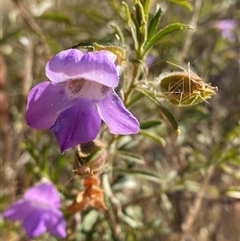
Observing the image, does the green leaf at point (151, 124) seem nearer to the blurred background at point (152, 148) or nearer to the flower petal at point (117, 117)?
the blurred background at point (152, 148)

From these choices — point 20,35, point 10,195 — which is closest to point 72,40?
point 20,35

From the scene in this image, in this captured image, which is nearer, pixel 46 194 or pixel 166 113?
pixel 166 113

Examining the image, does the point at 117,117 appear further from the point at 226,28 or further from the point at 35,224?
the point at 226,28

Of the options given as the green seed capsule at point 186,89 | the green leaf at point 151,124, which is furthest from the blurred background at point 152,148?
the green seed capsule at point 186,89

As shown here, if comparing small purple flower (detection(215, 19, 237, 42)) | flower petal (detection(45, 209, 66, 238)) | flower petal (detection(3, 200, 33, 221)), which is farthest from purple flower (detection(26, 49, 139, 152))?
small purple flower (detection(215, 19, 237, 42))

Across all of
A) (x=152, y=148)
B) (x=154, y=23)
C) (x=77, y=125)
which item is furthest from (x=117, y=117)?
(x=152, y=148)

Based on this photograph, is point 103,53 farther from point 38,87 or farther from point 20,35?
point 20,35
